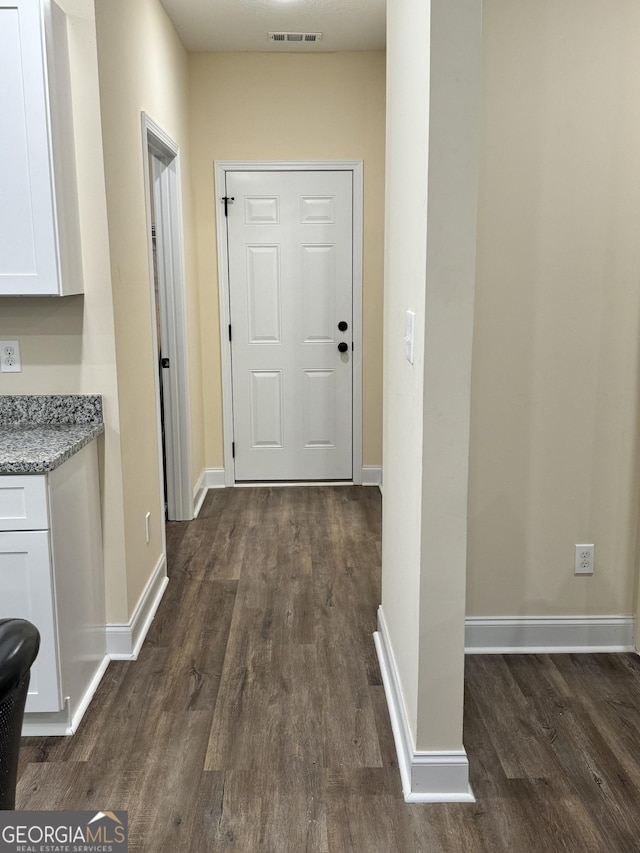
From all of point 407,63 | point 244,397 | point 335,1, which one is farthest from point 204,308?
point 407,63

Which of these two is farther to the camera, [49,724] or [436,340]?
[49,724]

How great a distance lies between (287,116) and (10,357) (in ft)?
9.14

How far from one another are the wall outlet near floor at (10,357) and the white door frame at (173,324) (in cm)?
160

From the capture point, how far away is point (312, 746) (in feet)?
7.82

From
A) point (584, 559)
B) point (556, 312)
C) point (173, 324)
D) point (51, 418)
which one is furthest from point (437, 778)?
point (173, 324)

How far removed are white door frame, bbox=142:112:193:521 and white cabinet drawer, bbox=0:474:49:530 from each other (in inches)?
85.7

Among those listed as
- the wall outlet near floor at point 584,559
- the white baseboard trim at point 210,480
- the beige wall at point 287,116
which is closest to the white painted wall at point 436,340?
the wall outlet near floor at point 584,559

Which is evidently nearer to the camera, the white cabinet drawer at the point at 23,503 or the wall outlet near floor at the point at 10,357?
the white cabinet drawer at the point at 23,503

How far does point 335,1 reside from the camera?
12.8 feet

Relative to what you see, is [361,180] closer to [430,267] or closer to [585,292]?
[585,292]

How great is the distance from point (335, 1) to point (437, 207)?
2.59m

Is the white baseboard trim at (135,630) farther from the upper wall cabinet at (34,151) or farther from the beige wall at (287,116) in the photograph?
the beige wall at (287,116)

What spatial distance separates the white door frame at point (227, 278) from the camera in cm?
492

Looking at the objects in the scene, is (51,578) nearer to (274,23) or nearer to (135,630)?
(135,630)
